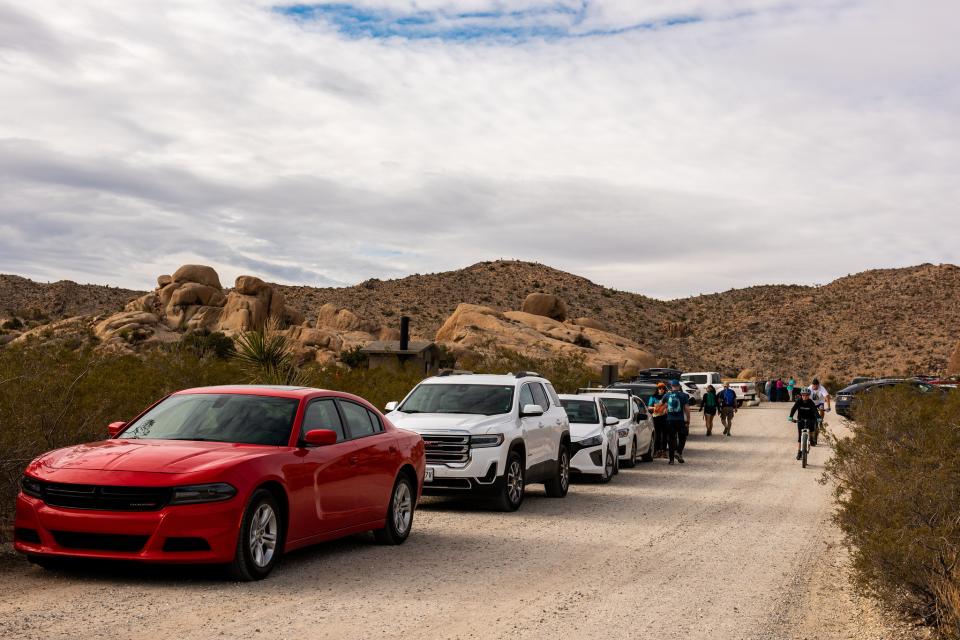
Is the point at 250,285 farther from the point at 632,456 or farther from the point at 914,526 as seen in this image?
the point at 914,526

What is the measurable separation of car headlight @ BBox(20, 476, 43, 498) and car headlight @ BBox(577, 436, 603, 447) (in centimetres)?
1214

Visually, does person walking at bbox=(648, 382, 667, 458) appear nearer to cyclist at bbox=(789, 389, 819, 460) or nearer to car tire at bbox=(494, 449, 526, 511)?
cyclist at bbox=(789, 389, 819, 460)

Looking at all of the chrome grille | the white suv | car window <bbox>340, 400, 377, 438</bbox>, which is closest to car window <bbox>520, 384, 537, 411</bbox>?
the white suv

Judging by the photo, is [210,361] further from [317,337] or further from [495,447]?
[317,337]

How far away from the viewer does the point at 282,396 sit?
1018 centimetres

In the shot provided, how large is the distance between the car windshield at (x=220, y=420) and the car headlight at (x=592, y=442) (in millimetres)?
10168

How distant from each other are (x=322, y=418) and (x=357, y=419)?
2.40 feet

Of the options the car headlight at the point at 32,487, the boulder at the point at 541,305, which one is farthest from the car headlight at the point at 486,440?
the boulder at the point at 541,305

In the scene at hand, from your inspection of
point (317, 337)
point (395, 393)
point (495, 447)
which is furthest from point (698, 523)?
point (317, 337)

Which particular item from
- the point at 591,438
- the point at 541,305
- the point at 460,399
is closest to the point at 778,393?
the point at 541,305

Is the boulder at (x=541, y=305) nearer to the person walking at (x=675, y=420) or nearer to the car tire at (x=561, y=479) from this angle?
the person walking at (x=675, y=420)

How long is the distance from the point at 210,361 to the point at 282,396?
12.3 meters

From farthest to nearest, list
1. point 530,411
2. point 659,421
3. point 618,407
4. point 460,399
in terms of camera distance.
Result: point 659,421 < point 618,407 < point 460,399 < point 530,411

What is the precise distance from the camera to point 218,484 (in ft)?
27.8
